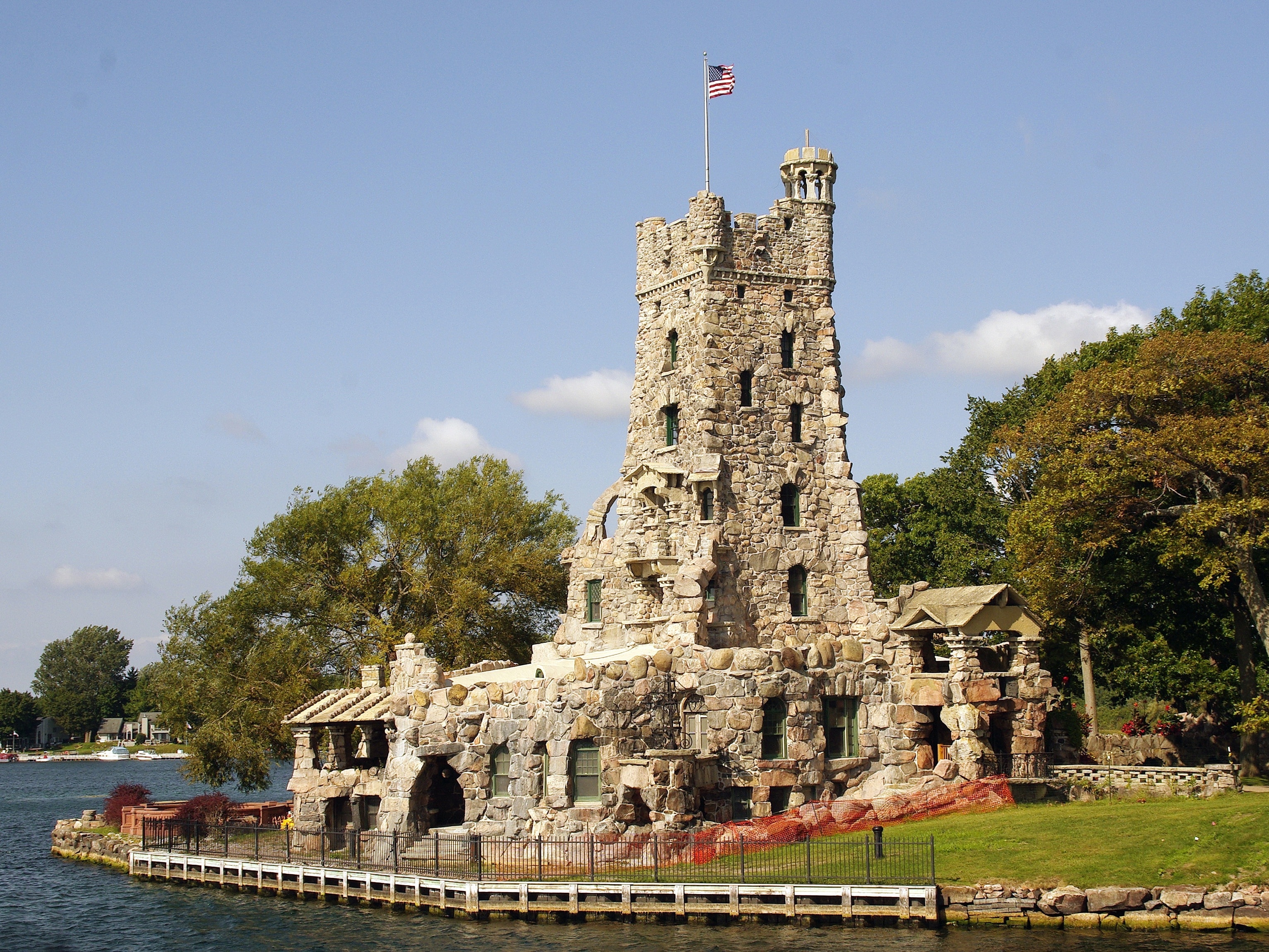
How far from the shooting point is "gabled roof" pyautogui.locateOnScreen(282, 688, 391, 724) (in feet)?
152

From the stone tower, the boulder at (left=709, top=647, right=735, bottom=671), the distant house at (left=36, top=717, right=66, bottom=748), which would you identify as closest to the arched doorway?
the stone tower

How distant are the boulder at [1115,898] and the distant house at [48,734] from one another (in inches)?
6725

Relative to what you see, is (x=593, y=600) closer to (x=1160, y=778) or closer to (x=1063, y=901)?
(x=1160, y=778)

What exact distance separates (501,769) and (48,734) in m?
160

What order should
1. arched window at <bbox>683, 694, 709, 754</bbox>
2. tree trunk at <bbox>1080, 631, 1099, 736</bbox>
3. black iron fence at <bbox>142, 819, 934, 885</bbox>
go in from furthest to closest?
tree trunk at <bbox>1080, 631, 1099, 736</bbox> < arched window at <bbox>683, 694, 709, 754</bbox> < black iron fence at <bbox>142, 819, 934, 885</bbox>

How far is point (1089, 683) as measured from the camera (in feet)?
178

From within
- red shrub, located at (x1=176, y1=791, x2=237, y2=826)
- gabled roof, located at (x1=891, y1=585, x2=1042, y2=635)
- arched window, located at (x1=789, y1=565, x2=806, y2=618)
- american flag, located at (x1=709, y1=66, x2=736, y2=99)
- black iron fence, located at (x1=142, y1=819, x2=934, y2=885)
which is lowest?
black iron fence, located at (x1=142, y1=819, x2=934, y2=885)

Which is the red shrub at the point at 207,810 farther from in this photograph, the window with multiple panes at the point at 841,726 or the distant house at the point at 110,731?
the distant house at the point at 110,731

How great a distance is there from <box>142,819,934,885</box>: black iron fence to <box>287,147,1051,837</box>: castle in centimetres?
101

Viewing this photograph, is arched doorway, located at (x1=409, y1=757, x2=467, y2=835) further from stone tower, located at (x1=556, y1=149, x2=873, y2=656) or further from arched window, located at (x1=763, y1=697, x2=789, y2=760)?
arched window, located at (x1=763, y1=697, x2=789, y2=760)

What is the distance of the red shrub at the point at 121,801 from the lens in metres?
59.7

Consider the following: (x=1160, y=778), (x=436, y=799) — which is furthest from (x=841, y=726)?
(x=436, y=799)

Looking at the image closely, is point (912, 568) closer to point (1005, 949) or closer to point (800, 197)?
point (800, 197)

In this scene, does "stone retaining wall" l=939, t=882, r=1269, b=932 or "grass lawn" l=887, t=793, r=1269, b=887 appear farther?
"grass lawn" l=887, t=793, r=1269, b=887
